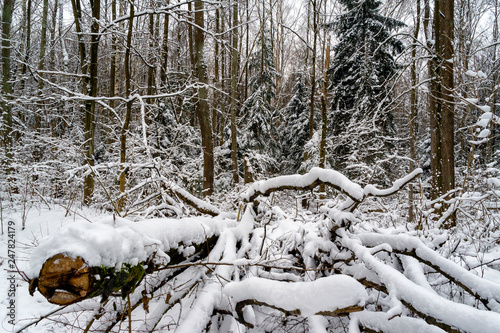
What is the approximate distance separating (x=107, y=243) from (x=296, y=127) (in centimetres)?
1489

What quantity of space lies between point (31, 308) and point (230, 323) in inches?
131

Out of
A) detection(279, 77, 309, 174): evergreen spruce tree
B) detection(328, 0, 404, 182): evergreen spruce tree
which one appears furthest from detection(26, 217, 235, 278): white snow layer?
detection(279, 77, 309, 174): evergreen spruce tree

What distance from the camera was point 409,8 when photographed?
31.1 ft

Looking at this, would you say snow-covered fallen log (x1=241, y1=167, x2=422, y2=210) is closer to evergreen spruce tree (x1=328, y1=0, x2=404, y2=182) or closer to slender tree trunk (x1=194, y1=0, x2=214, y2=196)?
slender tree trunk (x1=194, y1=0, x2=214, y2=196)

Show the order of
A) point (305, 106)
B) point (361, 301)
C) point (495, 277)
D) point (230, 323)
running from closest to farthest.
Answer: point (361, 301) < point (230, 323) < point (495, 277) < point (305, 106)

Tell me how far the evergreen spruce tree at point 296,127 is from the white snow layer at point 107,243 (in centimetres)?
1382

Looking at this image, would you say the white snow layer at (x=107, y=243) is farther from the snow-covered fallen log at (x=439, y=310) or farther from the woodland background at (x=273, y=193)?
the snow-covered fallen log at (x=439, y=310)

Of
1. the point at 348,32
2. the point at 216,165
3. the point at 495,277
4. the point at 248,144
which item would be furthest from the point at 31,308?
the point at 348,32

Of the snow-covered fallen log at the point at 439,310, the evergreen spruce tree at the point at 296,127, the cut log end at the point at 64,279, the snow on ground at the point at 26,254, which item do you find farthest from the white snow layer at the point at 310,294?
the evergreen spruce tree at the point at 296,127

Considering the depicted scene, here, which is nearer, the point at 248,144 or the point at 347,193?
the point at 347,193

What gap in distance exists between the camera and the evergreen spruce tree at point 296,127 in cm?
1506

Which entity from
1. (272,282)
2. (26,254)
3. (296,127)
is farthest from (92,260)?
(296,127)

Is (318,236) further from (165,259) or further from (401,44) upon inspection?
(401,44)

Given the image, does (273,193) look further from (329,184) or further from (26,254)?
(26,254)
